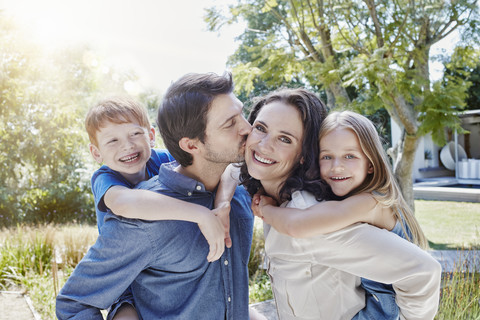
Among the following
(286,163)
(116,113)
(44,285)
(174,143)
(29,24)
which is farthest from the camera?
(29,24)

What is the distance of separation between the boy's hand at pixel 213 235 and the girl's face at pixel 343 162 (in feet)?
1.74

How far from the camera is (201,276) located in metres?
1.90

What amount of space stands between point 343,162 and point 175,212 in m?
0.75

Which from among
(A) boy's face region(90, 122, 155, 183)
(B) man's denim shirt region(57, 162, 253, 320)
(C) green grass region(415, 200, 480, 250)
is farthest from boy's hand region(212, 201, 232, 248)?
(C) green grass region(415, 200, 480, 250)

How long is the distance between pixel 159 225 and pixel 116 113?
851 millimetres

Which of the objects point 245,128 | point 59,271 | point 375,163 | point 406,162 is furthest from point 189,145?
point 406,162

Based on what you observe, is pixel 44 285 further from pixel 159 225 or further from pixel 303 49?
pixel 303 49

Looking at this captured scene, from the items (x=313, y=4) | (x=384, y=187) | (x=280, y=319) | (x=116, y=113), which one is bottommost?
(x=280, y=319)

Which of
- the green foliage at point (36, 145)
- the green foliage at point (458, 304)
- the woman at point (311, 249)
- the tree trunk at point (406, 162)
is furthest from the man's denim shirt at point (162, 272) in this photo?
the green foliage at point (36, 145)

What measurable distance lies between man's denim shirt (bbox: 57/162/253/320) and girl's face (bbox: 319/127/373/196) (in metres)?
0.56

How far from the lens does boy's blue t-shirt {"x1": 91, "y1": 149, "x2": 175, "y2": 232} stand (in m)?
2.22

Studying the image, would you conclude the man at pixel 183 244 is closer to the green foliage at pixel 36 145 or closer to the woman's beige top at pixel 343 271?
the woman's beige top at pixel 343 271

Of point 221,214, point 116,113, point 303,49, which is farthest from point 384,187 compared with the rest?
point 303,49

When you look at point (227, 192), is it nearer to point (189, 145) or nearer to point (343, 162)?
point (189, 145)
